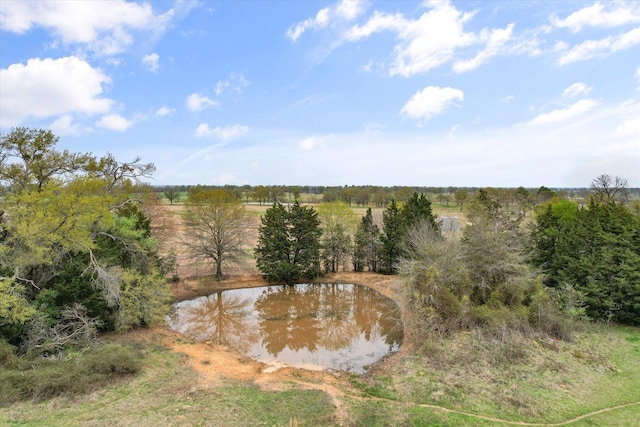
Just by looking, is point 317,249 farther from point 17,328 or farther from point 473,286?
point 17,328

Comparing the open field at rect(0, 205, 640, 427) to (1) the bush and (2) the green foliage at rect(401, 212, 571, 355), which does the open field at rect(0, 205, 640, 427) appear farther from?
(2) the green foliage at rect(401, 212, 571, 355)

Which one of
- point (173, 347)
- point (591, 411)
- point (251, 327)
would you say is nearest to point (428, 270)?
point (591, 411)

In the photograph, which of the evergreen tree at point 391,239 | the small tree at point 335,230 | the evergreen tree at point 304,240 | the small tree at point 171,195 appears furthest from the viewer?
the small tree at point 171,195

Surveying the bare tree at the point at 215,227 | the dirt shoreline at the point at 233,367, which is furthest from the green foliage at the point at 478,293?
the bare tree at the point at 215,227

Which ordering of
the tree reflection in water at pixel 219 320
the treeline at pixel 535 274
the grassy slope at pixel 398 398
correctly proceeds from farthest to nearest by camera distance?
the tree reflection in water at pixel 219 320, the treeline at pixel 535 274, the grassy slope at pixel 398 398

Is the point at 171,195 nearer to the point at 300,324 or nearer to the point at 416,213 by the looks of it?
the point at 416,213

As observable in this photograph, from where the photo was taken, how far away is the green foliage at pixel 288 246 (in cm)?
2681

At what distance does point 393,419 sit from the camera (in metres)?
9.84

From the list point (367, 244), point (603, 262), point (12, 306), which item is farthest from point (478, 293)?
point (12, 306)

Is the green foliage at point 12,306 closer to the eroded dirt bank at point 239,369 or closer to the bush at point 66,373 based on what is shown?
the bush at point 66,373

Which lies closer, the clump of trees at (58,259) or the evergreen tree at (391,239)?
the clump of trees at (58,259)

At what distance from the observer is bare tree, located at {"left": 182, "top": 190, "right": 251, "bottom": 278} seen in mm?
26406

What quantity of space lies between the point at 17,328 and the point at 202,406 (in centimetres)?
870

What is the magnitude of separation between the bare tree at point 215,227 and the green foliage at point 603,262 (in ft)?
69.7
